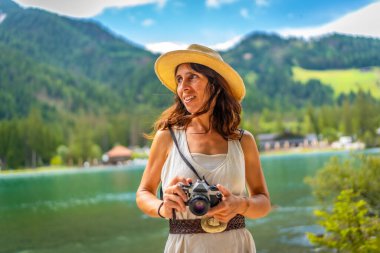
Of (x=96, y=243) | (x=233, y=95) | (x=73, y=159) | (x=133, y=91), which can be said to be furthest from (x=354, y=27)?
(x=233, y=95)

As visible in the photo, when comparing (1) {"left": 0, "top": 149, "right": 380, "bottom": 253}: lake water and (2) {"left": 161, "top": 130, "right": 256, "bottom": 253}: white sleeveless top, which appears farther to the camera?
(1) {"left": 0, "top": 149, "right": 380, "bottom": 253}: lake water

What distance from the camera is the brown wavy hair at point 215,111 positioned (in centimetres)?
131

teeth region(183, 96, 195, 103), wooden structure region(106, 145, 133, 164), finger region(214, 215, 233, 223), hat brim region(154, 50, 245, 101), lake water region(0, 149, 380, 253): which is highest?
hat brim region(154, 50, 245, 101)

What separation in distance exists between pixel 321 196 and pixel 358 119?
175 ft

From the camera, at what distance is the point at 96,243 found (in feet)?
50.5

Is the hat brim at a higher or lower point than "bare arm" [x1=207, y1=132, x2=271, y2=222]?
higher

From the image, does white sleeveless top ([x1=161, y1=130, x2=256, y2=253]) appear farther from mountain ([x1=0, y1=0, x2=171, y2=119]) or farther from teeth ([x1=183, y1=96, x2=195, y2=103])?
mountain ([x1=0, y1=0, x2=171, y2=119])

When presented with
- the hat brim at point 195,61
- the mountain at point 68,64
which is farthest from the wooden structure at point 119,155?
the hat brim at point 195,61

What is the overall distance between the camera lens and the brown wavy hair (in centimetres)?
23

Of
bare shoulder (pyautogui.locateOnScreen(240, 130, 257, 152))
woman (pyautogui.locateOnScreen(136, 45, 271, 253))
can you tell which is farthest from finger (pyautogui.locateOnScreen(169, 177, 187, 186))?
bare shoulder (pyautogui.locateOnScreen(240, 130, 257, 152))

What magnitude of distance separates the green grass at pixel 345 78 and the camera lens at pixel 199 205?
7091 cm

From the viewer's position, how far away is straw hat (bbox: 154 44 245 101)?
1.29 metres

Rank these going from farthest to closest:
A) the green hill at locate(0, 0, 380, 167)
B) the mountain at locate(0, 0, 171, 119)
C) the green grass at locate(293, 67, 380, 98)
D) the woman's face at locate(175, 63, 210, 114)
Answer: the green grass at locate(293, 67, 380, 98), the mountain at locate(0, 0, 171, 119), the green hill at locate(0, 0, 380, 167), the woman's face at locate(175, 63, 210, 114)

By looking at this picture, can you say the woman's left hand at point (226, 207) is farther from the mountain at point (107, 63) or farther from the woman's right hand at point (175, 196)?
the mountain at point (107, 63)
